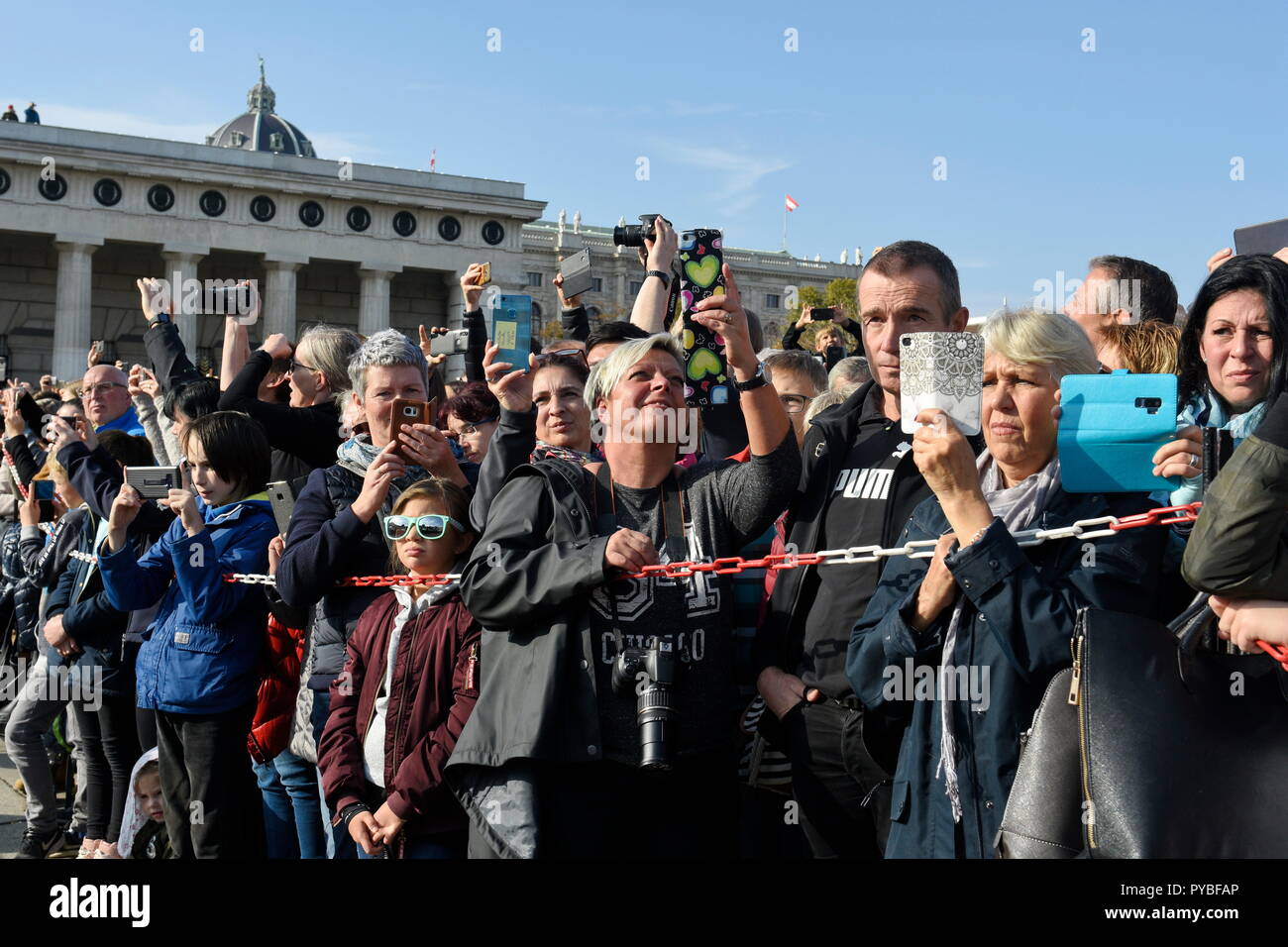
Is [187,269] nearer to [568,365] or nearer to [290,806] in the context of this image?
[290,806]

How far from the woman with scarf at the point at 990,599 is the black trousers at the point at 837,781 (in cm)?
21

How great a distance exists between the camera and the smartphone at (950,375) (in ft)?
9.03

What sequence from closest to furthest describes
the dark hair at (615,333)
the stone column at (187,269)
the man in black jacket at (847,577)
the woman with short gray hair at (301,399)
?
1. the man in black jacket at (847,577)
2. the dark hair at (615,333)
3. the woman with short gray hair at (301,399)
4. the stone column at (187,269)

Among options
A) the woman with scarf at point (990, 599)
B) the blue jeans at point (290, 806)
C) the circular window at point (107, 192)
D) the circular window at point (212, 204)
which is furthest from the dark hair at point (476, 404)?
the circular window at point (212, 204)

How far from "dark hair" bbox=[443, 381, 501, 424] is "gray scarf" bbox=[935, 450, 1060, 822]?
3.02m

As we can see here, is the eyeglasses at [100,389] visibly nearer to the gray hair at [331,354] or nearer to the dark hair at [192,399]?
the dark hair at [192,399]

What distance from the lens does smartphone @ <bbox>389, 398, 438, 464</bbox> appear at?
4.61m

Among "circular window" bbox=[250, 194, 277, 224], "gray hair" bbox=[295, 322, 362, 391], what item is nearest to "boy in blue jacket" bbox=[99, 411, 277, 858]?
"gray hair" bbox=[295, 322, 362, 391]

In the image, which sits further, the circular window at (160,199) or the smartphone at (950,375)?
the circular window at (160,199)

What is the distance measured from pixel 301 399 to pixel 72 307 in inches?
1960

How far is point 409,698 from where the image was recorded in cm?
409

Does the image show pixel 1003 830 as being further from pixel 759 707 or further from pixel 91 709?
pixel 91 709

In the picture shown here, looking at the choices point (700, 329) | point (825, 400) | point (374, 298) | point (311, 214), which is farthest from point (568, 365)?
point (374, 298)

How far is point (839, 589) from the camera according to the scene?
3.42 meters
